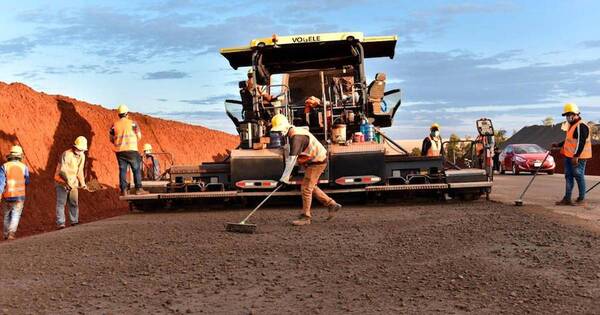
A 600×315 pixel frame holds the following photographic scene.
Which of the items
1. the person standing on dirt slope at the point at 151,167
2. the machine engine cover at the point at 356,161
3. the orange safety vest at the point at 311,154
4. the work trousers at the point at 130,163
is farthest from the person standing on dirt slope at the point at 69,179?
the machine engine cover at the point at 356,161

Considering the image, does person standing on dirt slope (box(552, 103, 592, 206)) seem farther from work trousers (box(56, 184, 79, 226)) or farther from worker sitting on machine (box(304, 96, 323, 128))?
work trousers (box(56, 184, 79, 226))

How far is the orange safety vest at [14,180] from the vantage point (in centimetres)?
950

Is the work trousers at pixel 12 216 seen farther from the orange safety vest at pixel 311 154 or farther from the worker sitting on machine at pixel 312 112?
the worker sitting on machine at pixel 312 112

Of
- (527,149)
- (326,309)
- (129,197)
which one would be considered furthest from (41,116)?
(527,149)

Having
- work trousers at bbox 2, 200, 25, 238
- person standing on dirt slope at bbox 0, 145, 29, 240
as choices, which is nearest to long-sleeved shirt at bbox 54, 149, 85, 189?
person standing on dirt slope at bbox 0, 145, 29, 240

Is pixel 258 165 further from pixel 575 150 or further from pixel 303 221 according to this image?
pixel 575 150

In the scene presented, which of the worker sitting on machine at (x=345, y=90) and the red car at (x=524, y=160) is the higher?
the worker sitting on machine at (x=345, y=90)

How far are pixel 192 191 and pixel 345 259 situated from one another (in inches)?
225

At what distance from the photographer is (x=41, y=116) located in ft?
51.6

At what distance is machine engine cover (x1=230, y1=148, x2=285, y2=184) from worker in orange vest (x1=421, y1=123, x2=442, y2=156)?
5411mm

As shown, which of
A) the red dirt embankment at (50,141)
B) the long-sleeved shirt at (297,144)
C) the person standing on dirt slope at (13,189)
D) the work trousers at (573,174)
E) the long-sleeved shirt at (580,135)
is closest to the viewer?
the long-sleeved shirt at (297,144)

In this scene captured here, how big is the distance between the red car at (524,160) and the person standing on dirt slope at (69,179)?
19.2 metres

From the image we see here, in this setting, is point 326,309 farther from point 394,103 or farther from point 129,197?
point 394,103

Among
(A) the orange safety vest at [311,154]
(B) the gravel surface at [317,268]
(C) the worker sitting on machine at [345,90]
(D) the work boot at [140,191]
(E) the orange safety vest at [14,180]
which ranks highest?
(C) the worker sitting on machine at [345,90]
